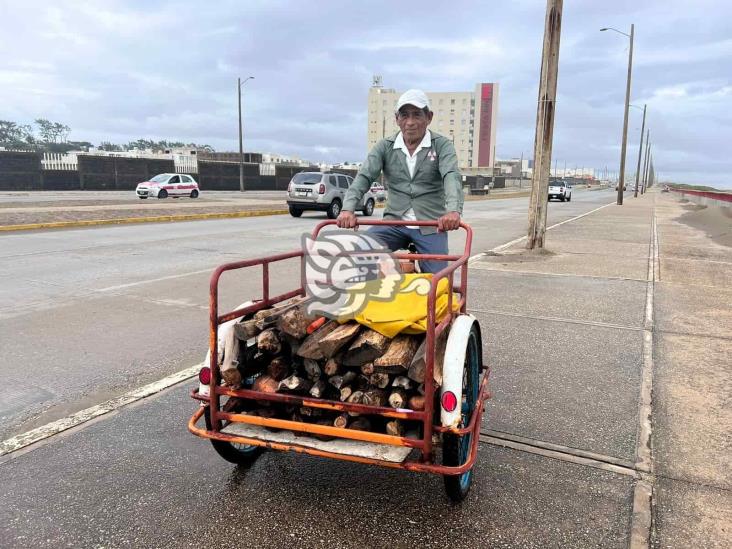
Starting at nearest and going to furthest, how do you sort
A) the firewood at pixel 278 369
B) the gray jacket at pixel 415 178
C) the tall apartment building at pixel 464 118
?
the firewood at pixel 278 369 → the gray jacket at pixel 415 178 → the tall apartment building at pixel 464 118

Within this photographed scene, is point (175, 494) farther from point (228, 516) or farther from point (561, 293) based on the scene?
point (561, 293)

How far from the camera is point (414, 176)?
4164 millimetres

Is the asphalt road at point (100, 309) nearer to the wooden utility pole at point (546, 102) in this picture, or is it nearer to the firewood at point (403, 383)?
the wooden utility pole at point (546, 102)

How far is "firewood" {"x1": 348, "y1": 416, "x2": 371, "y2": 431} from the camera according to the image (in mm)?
2740

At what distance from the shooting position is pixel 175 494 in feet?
9.69

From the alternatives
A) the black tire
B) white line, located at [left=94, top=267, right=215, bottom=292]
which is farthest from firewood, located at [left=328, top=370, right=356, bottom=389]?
the black tire

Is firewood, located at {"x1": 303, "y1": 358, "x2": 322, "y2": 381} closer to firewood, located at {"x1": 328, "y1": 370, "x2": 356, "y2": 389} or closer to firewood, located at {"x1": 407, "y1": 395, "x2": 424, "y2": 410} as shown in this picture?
firewood, located at {"x1": 328, "y1": 370, "x2": 356, "y2": 389}

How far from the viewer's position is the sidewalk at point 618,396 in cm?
289

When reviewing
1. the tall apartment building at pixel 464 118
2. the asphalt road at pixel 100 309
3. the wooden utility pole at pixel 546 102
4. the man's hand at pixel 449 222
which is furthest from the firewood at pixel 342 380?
the tall apartment building at pixel 464 118

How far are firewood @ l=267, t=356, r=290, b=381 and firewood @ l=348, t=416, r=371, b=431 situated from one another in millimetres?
467

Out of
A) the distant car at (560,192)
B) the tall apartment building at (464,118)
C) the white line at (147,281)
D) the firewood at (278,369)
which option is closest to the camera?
the firewood at (278,369)

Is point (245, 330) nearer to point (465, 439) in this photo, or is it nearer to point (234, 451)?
point (234, 451)

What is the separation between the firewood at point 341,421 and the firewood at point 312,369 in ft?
0.82

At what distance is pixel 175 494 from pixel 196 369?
6.22 ft
